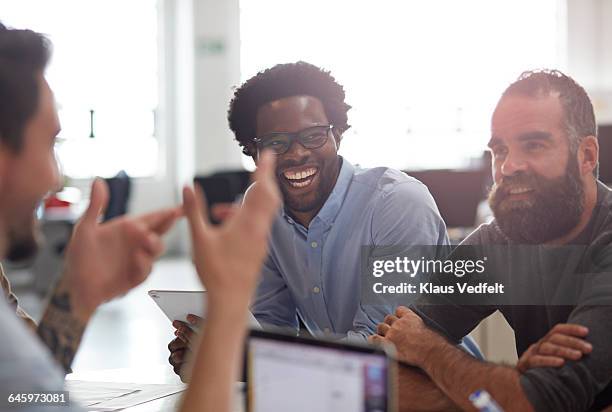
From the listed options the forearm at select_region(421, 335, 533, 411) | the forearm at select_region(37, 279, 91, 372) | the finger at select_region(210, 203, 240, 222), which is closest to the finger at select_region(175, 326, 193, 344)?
the forearm at select_region(37, 279, 91, 372)

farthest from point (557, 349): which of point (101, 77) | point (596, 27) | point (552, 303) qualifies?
point (596, 27)

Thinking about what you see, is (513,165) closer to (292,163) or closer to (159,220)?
(292,163)

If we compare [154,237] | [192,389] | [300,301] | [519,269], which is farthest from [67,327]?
[519,269]

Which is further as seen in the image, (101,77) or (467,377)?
(101,77)

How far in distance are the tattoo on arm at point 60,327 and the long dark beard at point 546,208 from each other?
2.42ft

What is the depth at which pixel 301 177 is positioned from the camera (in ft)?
5.01

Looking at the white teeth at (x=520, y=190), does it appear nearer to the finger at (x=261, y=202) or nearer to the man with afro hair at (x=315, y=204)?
the man with afro hair at (x=315, y=204)

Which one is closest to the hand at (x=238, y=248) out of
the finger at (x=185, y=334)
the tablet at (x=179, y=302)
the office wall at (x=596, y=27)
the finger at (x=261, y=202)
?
the finger at (x=261, y=202)

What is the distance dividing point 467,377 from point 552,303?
0.19 m

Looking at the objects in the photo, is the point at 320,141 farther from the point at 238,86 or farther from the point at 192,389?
the point at 192,389

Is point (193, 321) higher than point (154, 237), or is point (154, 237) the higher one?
point (154, 237)

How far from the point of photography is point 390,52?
2.01 m

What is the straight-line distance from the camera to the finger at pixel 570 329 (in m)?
1.27

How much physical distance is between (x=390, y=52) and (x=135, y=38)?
7.71 feet
